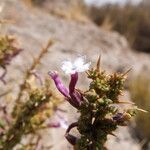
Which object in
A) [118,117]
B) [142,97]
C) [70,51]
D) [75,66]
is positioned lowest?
[142,97]

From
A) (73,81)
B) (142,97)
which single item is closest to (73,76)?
(73,81)

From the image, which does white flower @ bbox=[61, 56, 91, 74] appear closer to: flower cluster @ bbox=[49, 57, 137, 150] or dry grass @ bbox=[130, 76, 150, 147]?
flower cluster @ bbox=[49, 57, 137, 150]

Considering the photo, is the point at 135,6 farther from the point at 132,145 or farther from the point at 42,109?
the point at 42,109

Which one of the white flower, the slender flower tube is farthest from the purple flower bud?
the white flower

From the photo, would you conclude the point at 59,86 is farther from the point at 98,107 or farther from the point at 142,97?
the point at 142,97

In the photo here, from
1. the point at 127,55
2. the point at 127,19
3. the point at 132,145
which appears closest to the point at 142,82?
the point at 127,55
